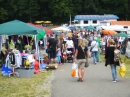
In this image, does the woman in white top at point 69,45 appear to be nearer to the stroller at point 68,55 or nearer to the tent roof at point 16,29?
the stroller at point 68,55

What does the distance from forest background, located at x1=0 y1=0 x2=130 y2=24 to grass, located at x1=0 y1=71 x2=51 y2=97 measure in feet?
228

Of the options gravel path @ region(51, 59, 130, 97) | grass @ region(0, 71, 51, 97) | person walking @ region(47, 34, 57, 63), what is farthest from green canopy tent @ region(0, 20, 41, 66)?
gravel path @ region(51, 59, 130, 97)

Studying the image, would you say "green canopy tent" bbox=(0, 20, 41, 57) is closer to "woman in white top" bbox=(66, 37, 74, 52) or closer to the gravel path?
the gravel path

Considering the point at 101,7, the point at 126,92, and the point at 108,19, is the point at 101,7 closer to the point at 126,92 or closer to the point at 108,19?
the point at 108,19

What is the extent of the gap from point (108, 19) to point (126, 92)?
2742 inches

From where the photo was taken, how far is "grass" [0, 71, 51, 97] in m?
9.92

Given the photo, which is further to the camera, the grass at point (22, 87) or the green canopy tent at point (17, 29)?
the green canopy tent at point (17, 29)

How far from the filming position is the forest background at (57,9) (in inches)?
3334

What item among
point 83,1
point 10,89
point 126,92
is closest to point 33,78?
point 10,89

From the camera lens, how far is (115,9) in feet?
302

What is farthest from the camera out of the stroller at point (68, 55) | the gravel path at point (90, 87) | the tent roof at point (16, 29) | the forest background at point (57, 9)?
the forest background at point (57, 9)

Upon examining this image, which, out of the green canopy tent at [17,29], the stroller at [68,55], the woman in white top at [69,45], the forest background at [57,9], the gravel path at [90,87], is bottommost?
the gravel path at [90,87]

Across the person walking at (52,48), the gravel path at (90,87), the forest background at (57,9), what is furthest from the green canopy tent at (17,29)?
the forest background at (57,9)

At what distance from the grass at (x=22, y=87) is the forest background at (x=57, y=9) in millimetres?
69644
